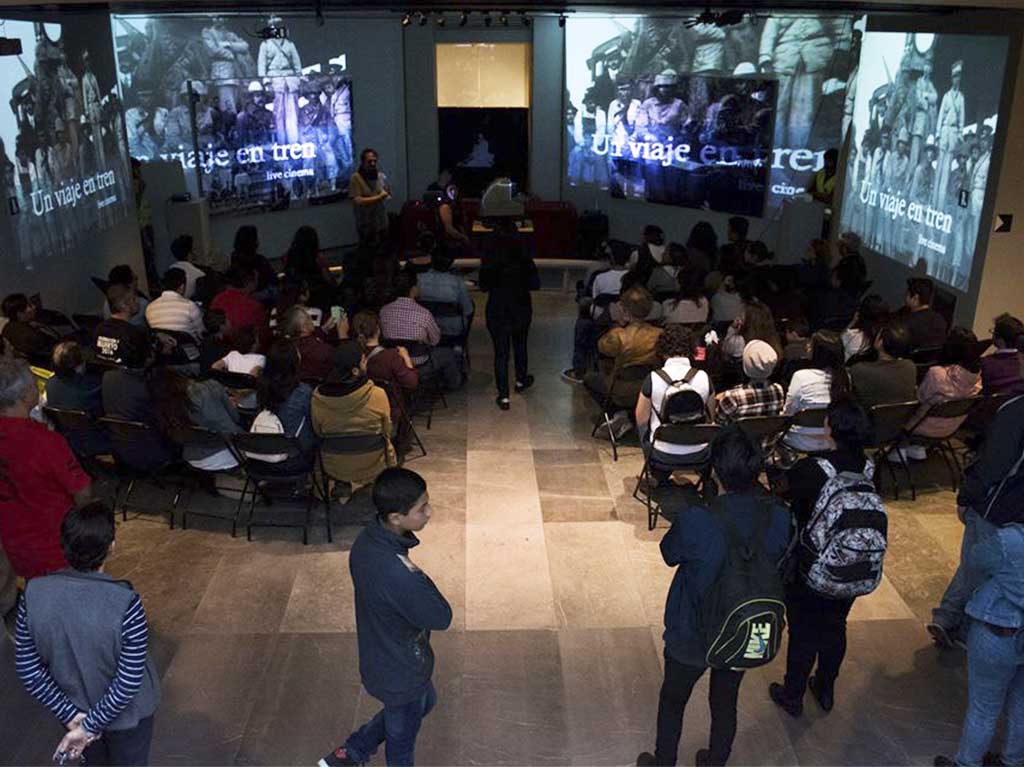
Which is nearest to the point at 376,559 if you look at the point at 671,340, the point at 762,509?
the point at 762,509

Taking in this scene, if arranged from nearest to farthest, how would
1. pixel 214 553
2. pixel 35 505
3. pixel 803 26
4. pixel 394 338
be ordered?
pixel 35 505 < pixel 214 553 < pixel 394 338 < pixel 803 26

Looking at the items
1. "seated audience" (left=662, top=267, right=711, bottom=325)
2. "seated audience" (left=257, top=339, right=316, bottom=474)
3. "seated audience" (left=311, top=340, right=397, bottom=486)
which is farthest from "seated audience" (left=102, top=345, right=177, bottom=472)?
"seated audience" (left=662, top=267, right=711, bottom=325)

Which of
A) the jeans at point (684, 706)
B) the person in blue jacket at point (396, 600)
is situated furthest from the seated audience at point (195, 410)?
the jeans at point (684, 706)

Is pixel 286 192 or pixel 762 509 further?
pixel 286 192

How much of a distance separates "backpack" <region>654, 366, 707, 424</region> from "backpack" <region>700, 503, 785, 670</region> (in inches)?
92.5

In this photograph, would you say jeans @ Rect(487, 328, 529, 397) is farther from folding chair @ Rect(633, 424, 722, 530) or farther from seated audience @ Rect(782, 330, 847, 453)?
seated audience @ Rect(782, 330, 847, 453)

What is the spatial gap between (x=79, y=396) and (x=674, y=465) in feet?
12.1

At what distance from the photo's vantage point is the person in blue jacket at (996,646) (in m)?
3.53

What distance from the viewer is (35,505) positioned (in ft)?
13.6

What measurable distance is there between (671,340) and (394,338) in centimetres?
229

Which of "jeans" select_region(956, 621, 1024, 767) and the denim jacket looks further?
"jeans" select_region(956, 621, 1024, 767)

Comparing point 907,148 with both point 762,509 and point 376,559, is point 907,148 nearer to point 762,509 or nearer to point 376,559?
point 762,509

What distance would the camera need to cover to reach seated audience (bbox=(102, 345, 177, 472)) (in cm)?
579

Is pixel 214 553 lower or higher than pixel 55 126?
lower
